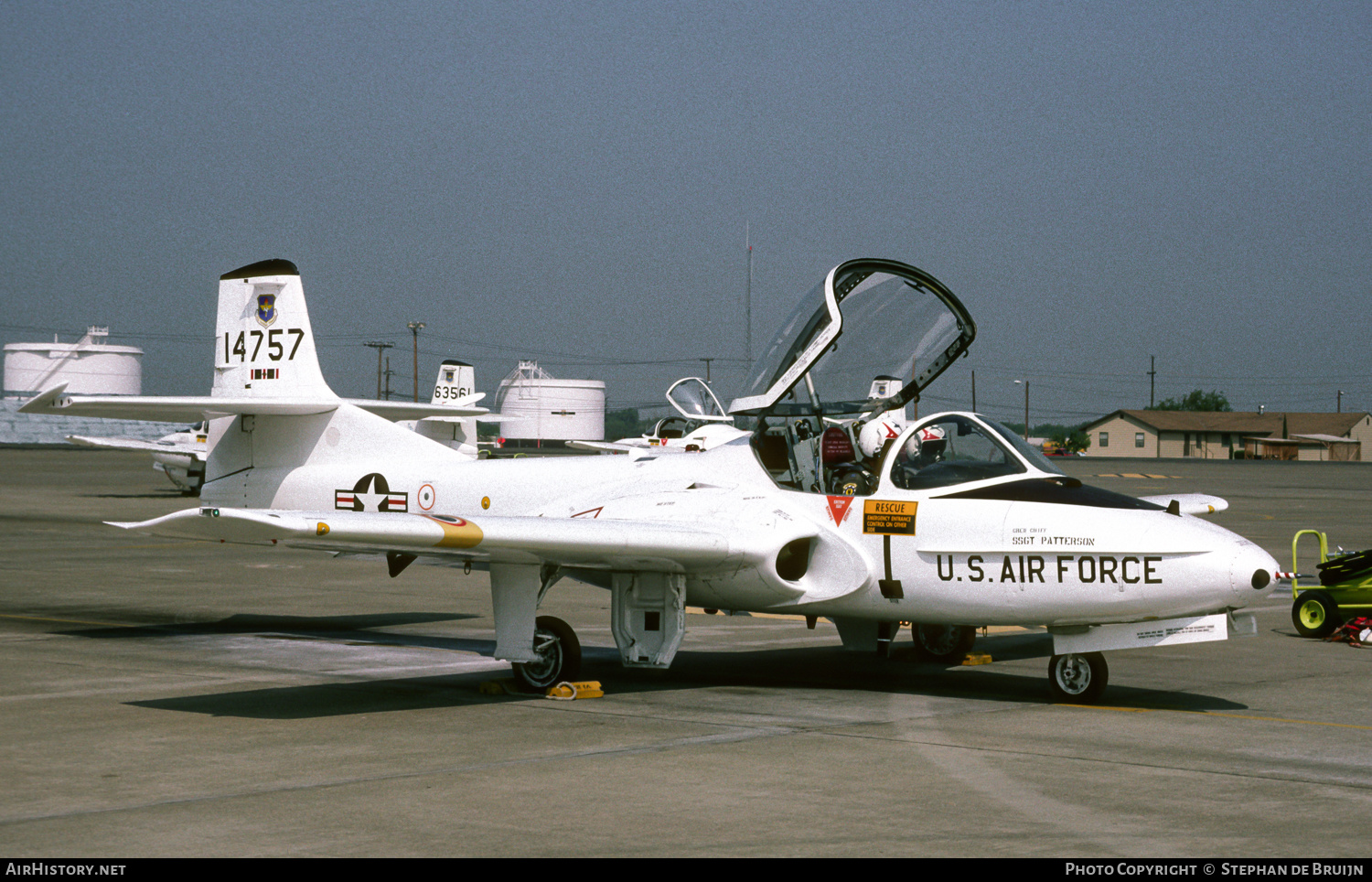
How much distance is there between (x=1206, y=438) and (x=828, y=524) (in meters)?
128

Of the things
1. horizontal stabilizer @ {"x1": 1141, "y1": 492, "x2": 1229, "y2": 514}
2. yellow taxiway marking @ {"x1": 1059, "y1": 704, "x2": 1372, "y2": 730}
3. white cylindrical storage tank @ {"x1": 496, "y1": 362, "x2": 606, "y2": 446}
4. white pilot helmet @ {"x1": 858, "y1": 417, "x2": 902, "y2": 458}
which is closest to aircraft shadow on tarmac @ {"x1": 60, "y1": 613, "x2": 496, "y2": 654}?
white pilot helmet @ {"x1": 858, "y1": 417, "x2": 902, "y2": 458}

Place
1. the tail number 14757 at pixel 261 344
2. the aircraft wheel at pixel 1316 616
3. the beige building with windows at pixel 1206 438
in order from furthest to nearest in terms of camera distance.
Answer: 1. the beige building with windows at pixel 1206 438
2. the aircraft wheel at pixel 1316 616
3. the tail number 14757 at pixel 261 344

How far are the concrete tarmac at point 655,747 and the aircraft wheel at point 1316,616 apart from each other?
1.72ft

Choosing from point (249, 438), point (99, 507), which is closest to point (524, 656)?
point (249, 438)

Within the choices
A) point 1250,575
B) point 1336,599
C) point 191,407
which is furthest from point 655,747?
point 1336,599

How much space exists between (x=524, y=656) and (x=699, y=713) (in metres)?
1.70

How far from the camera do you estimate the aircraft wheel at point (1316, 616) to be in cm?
1446

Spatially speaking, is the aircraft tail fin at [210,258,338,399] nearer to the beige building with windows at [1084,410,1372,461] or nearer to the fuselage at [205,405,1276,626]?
the fuselage at [205,405,1276,626]

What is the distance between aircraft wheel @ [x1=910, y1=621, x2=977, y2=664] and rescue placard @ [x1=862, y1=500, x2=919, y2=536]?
2667 millimetres

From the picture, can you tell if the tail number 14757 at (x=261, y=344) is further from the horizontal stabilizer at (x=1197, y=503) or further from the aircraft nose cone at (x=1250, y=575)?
the aircraft nose cone at (x=1250, y=575)

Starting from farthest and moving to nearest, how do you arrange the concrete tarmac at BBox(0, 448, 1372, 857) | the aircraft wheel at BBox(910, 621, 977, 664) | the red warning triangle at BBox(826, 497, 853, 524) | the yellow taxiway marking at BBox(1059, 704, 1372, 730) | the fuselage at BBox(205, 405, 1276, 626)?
the aircraft wheel at BBox(910, 621, 977, 664) → the red warning triangle at BBox(826, 497, 853, 524) → the yellow taxiway marking at BBox(1059, 704, 1372, 730) → the fuselage at BBox(205, 405, 1276, 626) → the concrete tarmac at BBox(0, 448, 1372, 857)

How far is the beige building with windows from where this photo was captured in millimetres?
125750

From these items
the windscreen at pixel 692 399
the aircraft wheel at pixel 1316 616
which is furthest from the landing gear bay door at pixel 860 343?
A: the windscreen at pixel 692 399

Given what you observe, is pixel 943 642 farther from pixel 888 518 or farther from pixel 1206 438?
pixel 1206 438
